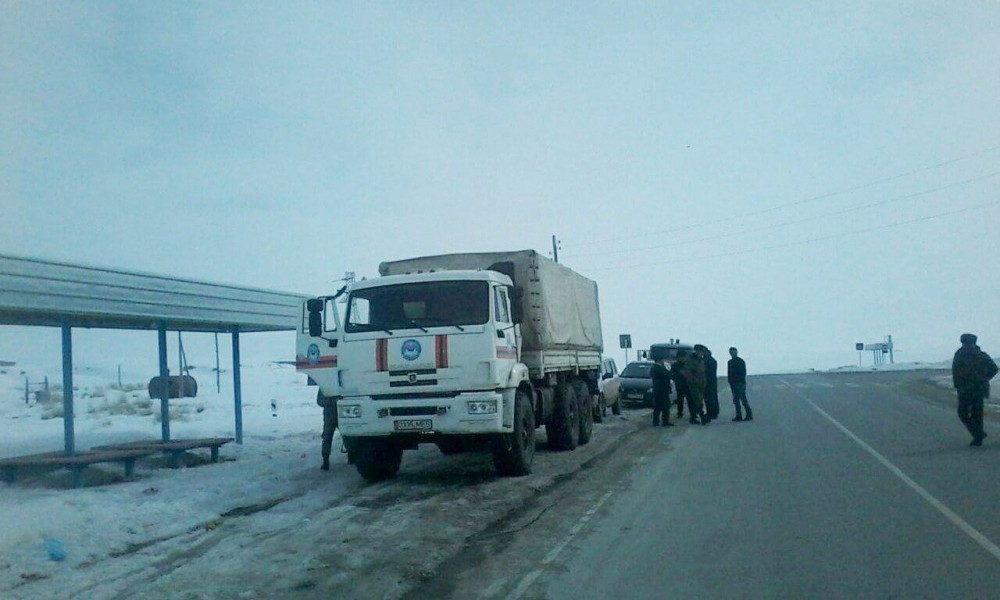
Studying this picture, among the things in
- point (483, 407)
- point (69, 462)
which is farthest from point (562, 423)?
point (69, 462)

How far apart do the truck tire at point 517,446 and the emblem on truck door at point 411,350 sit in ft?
5.57

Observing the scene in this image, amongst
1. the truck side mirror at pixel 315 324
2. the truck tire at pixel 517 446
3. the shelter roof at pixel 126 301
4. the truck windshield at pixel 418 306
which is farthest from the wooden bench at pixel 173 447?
the truck tire at pixel 517 446

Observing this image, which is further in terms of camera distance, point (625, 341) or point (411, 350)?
point (625, 341)

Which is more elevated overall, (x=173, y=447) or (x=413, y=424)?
(x=413, y=424)

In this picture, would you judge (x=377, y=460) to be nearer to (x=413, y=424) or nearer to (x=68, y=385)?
(x=413, y=424)

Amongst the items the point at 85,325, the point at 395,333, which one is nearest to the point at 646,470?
the point at 395,333

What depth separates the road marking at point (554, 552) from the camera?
6703mm

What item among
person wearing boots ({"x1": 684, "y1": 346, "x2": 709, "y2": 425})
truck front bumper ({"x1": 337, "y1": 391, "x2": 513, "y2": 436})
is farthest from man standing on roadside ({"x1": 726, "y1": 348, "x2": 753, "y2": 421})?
truck front bumper ({"x1": 337, "y1": 391, "x2": 513, "y2": 436})

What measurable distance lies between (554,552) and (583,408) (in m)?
10.1

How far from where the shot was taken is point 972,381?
14.9 m

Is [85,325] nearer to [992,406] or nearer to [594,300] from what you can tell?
[594,300]

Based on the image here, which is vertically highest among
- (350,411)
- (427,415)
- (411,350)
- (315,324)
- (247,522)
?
(315,324)

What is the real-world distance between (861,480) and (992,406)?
16.3 m

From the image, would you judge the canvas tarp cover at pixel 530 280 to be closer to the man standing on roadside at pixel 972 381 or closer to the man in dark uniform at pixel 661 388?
the man in dark uniform at pixel 661 388
